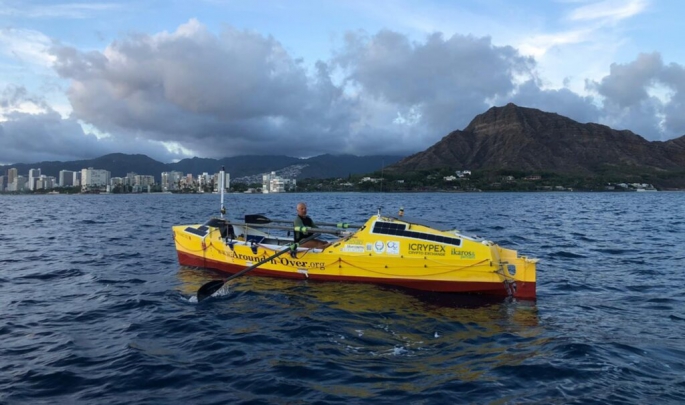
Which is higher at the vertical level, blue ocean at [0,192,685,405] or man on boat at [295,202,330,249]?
man on boat at [295,202,330,249]

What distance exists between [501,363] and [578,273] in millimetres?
11418

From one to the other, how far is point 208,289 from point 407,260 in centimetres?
666

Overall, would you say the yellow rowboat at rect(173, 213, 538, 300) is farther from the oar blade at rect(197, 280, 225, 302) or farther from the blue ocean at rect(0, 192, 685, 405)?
the oar blade at rect(197, 280, 225, 302)

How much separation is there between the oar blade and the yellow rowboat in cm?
271

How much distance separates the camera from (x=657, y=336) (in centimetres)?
1092

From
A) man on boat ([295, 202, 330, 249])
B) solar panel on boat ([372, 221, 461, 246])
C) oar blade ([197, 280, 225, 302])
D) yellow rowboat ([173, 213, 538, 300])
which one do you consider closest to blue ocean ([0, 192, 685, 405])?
oar blade ([197, 280, 225, 302])

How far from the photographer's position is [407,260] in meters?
15.3

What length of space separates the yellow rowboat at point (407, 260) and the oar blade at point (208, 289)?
271 cm

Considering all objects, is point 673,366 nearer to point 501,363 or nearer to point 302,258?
point 501,363

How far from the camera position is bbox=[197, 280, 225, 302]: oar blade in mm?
14465

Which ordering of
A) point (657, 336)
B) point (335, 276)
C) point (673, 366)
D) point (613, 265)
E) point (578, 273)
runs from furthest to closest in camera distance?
point (613, 265), point (578, 273), point (335, 276), point (657, 336), point (673, 366)

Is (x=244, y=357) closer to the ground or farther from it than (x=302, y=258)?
closer to the ground

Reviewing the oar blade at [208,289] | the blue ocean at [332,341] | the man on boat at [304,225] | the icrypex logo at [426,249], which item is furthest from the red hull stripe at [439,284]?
the oar blade at [208,289]

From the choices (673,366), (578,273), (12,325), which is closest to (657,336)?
(673,366)
